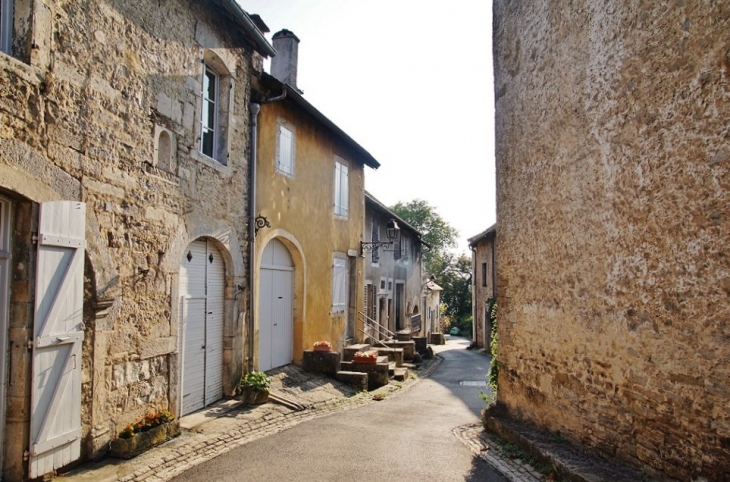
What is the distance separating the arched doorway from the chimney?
4850 millimetres

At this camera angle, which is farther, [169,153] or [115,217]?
[169,153]

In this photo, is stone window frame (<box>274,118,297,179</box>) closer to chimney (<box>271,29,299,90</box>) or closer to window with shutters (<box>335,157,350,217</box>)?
window with shutters (<box>335,157,350,217</box>)

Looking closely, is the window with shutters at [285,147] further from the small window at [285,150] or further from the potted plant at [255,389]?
the potted plant at [255,389]

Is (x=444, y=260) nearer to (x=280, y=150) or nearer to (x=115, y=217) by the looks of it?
(x=280, y=150)

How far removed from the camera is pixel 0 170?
4.52 meters

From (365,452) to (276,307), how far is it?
484 centimetres

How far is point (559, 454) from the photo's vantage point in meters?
5.79

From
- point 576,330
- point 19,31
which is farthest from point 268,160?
point 576,330

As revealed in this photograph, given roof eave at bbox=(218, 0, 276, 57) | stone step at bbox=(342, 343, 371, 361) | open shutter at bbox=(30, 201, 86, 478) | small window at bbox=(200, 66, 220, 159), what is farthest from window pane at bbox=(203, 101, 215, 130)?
stone step at bbox=(342, 343, 371, 361)

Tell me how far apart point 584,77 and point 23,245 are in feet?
19.6

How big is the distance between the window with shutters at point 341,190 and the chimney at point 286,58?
7.80 feet

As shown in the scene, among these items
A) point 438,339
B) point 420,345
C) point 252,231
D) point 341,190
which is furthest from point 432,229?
point 252,231

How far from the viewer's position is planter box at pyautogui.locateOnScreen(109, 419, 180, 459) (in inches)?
224

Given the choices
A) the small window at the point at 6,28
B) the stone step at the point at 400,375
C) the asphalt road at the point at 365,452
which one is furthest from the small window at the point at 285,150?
the small window at the point at 6,28
